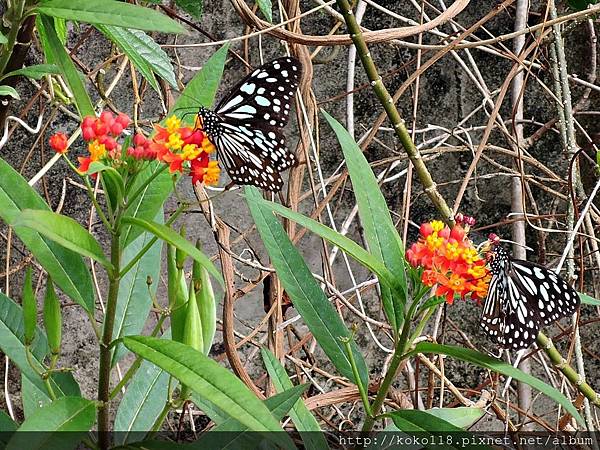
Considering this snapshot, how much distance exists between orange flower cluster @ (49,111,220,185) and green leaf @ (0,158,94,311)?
76mm

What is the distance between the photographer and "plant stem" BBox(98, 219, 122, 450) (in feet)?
2.26

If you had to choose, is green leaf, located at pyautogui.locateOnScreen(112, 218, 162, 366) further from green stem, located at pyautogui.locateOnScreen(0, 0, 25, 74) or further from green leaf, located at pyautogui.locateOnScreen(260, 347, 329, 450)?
green stem, located at pyautogui.locateOnScreen(0, 0, 25, 74)

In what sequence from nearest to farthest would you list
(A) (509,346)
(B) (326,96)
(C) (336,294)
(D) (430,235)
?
(D) (430,235), (A) (509,346), (C) (336,294), (B) (326,96)

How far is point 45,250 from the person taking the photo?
2.49ft

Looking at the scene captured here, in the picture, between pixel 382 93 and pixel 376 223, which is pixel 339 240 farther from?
pixel 382 93

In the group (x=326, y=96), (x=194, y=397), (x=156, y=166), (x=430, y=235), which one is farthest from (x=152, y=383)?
(x=326, y=96)

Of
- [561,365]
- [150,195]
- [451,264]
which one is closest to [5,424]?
[150,195]

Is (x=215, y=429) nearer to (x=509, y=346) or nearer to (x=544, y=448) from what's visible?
(x=509, y=346)

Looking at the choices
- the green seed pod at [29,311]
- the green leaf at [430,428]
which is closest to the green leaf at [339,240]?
the green leaf at [430,428]

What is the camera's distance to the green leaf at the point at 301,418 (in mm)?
Answer: 916

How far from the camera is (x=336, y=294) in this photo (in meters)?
1.37

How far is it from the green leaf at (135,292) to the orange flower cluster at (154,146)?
210mm

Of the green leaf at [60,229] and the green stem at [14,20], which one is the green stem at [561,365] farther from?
the green stem at [14,20]

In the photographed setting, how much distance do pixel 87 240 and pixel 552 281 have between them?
647mm
